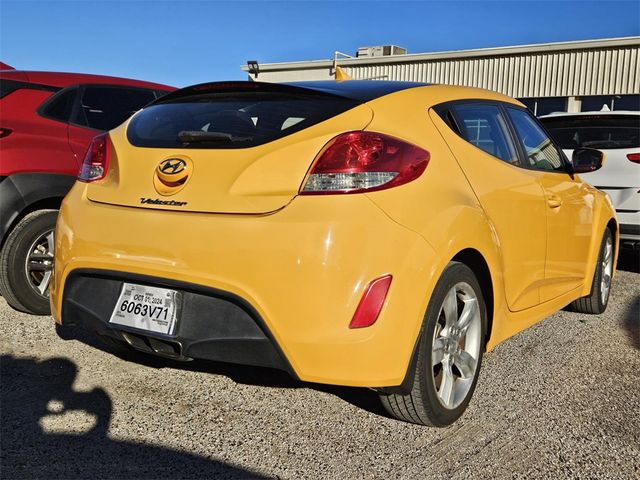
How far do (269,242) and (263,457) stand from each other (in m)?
0.89

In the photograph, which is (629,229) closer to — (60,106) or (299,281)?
(299,281)

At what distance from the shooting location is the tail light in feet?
7.75

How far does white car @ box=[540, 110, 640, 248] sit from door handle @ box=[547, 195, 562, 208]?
208cm

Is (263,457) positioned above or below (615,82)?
below

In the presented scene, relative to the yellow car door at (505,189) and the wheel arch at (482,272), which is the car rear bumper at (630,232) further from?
the wheel arch at (482,272)

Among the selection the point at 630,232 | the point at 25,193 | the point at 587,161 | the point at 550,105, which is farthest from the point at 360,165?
the point at 550,105

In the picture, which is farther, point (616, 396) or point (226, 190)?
point (616, 396)

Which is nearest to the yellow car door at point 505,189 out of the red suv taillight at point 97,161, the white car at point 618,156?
the red suv taillight at point 97,161

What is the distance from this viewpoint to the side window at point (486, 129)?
123 inches

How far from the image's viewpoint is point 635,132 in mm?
6094

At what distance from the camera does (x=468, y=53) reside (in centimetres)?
2272

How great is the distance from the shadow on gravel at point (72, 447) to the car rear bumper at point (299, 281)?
Answer: 1.42 feet

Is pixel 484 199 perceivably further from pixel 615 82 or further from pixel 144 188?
pixel 615 82

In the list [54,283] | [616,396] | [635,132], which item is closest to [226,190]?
[54,283]
